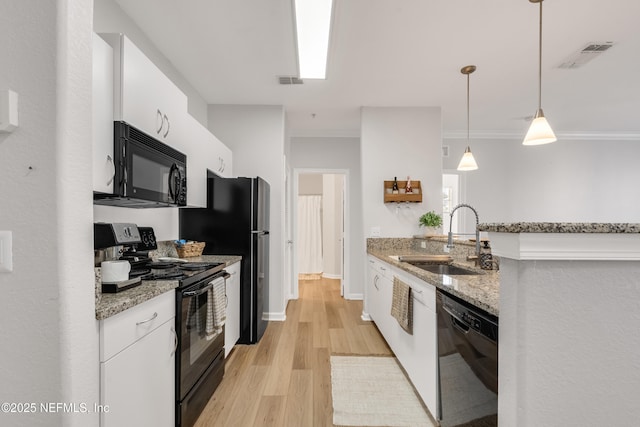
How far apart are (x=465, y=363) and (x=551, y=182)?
507cm

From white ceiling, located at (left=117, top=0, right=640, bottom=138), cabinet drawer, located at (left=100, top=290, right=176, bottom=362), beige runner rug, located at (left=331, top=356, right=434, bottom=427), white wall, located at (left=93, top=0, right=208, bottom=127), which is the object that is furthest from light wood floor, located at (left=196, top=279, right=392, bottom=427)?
white ceiling, located at (left=117, top=0, right=640, bottom=138)

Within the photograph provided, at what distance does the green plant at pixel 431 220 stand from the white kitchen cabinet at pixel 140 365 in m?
2.94

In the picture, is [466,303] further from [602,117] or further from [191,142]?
[602,117]

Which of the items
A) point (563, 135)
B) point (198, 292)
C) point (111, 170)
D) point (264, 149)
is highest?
point (563, 135)

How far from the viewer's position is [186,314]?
1739 mm

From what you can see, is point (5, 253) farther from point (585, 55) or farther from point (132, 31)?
point (585, 55)

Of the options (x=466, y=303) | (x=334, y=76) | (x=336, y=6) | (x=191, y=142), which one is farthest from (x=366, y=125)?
→ (x=466, y=303)

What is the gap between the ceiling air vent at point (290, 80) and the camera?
10.5ft

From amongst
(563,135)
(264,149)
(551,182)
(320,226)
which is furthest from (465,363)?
(320,226)

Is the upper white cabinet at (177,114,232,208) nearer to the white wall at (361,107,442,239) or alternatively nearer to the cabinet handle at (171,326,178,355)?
the cabinet handle at (171,326,178,355)

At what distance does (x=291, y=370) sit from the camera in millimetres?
2566

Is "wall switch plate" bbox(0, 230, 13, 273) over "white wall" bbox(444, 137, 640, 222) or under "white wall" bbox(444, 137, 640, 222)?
under

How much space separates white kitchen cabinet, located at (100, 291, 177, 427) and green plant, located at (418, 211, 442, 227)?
2.94 m

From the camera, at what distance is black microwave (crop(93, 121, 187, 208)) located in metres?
1.50
